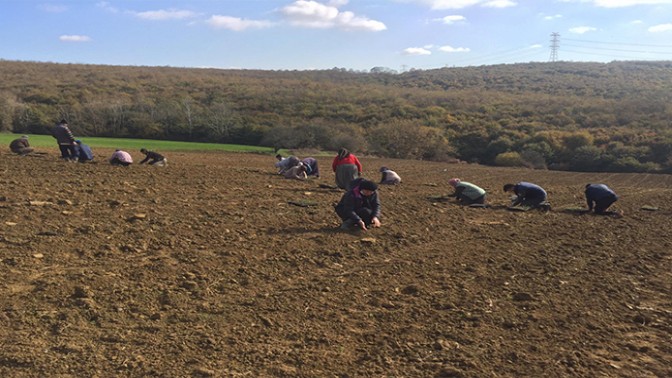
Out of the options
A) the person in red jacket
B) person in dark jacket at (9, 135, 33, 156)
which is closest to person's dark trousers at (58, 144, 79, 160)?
person in dark jacket at (9, 135, 33, 156)

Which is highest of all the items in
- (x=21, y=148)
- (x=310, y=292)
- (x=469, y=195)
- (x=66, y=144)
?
(x=66, y=144)

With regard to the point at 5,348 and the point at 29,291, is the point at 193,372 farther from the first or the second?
the point at 29,291

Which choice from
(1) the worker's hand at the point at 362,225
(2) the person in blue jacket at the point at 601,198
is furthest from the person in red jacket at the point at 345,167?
(2) the person in blue jacket at the point at 601,198

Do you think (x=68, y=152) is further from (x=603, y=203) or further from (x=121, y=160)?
(x=603, y=203)

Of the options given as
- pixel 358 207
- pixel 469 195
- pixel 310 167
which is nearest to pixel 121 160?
pixel 310 167

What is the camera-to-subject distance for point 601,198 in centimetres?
1188

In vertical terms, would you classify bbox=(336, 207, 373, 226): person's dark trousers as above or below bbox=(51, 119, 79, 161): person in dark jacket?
below

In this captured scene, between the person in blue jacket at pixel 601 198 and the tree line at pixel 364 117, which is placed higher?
the tree line at pixel 364 117

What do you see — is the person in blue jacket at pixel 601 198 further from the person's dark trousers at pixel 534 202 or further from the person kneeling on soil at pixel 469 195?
the person kneeling on soil at pixel 469 195

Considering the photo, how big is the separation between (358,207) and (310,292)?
127 inches

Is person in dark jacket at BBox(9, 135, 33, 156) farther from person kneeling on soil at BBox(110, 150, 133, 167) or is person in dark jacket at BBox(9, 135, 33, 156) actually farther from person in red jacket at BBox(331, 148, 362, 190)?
person in red jacket at BBox(331, 148, 362, 190)

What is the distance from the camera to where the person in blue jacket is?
11.8m

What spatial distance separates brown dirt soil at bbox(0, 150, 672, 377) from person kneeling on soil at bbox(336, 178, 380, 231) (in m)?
0.26

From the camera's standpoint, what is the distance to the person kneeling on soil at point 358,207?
27.6 feet
